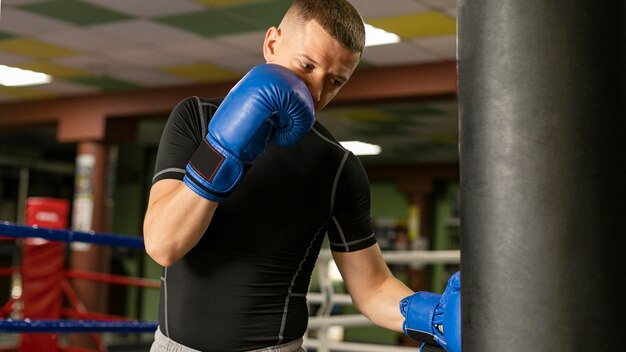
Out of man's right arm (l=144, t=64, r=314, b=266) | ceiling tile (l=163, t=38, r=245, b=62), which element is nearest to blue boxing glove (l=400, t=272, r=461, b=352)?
man's right arm (l=144, t=64, r=314, b=266)

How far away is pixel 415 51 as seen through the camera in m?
5.68

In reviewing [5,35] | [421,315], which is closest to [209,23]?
[5,35]

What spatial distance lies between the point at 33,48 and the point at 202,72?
4.64 ft

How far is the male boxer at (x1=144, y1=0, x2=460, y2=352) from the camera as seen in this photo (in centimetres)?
109

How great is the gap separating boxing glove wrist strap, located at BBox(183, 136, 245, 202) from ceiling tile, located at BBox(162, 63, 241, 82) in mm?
5298

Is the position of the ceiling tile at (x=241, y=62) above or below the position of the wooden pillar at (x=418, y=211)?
Result: above

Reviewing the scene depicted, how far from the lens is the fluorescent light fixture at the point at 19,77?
21.8 ft

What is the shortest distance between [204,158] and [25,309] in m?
3.06

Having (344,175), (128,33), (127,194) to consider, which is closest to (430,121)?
(128,33)

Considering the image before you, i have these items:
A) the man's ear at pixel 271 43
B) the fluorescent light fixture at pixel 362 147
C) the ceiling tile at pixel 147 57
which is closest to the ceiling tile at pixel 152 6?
the ceiling tile at pixel 147 57

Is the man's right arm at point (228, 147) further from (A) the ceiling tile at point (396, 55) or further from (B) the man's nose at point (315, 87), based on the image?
(A) the ceiling tile at point (396, 55)

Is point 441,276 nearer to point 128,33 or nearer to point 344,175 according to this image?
point 128,33

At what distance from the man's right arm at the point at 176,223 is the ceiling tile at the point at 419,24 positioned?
3.90 m

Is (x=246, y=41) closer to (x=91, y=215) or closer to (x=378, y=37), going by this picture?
(x=378, y=37)
